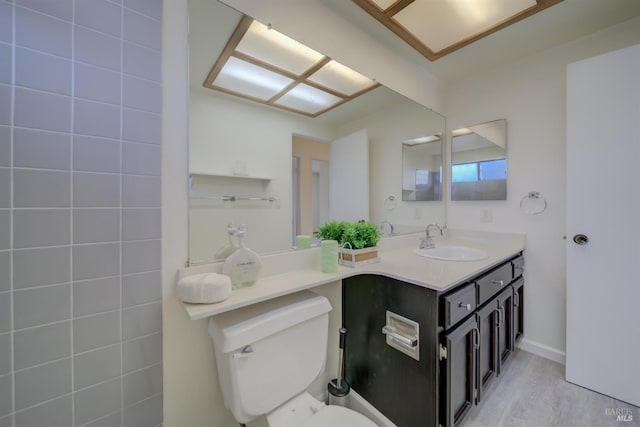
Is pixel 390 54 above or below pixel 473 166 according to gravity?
above

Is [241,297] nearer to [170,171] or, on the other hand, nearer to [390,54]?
[170,171]

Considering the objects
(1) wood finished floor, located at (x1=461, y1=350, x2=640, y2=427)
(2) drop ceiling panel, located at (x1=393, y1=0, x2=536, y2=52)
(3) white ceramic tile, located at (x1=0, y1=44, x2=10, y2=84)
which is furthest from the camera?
(2) drop ceiling panel, located at (x1=393, y1=0, x2=536, y2=52)

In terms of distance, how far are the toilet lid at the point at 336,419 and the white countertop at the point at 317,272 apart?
0.51m

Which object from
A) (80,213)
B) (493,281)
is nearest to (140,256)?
(80,213)

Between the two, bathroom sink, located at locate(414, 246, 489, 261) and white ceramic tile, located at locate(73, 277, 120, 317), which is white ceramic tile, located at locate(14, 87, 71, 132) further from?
bathroom sink, located at locate(414, 246, 489, 261)

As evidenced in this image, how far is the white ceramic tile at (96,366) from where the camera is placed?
776mm

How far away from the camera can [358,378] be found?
136 cm

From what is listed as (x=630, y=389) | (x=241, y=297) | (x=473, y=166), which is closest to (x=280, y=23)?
(x=241, y=297)

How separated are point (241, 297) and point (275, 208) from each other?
0.50 m

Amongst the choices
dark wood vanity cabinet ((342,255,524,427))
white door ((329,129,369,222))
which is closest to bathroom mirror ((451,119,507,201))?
dark wood vanity cabinet ((342,255,524,427))

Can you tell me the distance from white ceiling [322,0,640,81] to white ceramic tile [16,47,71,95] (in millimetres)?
1291

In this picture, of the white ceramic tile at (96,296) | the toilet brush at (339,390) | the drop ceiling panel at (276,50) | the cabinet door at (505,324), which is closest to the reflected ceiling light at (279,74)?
the drop ceiling panel at (276,50)

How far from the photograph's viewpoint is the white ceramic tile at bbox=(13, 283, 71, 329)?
69cm

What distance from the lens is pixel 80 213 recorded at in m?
0.77
